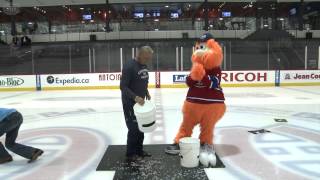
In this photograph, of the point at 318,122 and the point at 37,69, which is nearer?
the point at 318,122

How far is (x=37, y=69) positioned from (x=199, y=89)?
51.4ft

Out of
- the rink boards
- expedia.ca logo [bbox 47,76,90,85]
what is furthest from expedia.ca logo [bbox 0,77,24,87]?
expedia.ca logo [bbox 47,76,90,85]

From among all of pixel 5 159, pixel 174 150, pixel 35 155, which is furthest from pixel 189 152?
pixel 5 159

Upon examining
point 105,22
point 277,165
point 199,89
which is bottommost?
point 277,165

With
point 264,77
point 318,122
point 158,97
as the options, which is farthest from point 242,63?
point 318,122

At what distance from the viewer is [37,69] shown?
19.1 meters

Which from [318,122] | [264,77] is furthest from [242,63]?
[318,122]

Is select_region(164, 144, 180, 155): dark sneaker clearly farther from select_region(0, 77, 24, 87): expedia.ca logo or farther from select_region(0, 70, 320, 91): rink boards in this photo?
select_region(0, 77, 24, 87): expedia.ca logo

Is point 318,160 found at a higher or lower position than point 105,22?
lower

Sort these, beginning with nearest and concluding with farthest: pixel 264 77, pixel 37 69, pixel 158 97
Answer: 1. pixel 158 97
2. pixel 264 77
3. pixel 37 69

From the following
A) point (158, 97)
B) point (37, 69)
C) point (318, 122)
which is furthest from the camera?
point (37, 69)

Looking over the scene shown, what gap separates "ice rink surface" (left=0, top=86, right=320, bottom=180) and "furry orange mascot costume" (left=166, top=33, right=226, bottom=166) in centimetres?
56

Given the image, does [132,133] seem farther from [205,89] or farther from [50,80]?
[50,80]

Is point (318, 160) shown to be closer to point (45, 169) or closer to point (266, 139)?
point (266, 139)
